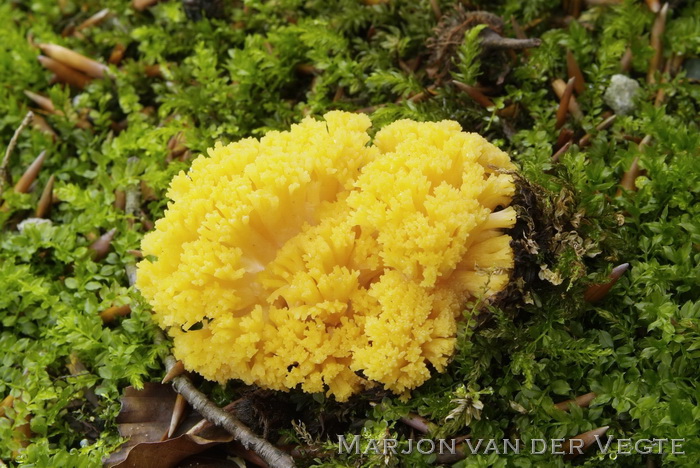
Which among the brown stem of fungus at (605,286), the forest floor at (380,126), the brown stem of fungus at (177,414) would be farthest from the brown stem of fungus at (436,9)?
the brown stem of fungus at (177,414)

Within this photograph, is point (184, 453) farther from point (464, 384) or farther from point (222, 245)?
point (464, 384)

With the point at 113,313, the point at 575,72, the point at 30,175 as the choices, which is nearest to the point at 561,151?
the point at 575,72

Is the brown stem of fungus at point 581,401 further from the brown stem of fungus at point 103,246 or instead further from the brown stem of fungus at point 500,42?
the brown stem of fungus at point 103,246

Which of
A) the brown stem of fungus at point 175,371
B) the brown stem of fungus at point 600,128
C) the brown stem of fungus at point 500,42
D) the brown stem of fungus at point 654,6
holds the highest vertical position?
the brown stem of fungus at point 654,6

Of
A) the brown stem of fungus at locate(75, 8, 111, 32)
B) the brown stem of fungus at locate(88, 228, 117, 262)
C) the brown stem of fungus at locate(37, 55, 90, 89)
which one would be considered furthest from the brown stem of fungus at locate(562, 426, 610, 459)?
the brown stem of fungus at locate(75, 8, 111, 32)

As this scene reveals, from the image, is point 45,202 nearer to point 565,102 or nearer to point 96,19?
point 96,19
